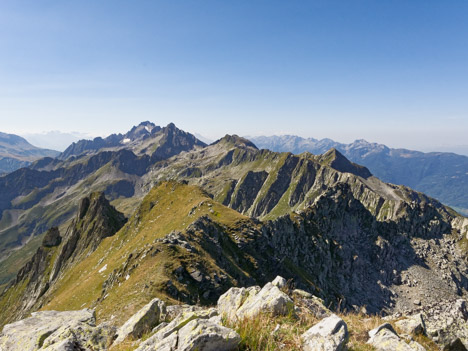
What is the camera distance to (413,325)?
569 inches

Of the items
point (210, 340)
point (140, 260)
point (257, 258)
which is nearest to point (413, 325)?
point (210, 340)

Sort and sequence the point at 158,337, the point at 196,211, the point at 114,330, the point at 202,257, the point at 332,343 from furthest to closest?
the point at 196,211
the point at 202,257
the point at 114,330
the point at 158,337
the point at 332,343

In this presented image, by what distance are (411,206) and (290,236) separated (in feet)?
422

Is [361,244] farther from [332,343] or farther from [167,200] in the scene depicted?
[332,343]

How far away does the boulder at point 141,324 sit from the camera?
13500 mm

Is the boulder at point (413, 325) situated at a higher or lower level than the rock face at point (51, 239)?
higher

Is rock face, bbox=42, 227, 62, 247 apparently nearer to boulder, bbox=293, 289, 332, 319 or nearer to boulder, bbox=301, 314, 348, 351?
boulder, bbox=293, 289, 332, 319

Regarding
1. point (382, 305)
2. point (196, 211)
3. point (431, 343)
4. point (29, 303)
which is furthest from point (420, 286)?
point (29, 303)

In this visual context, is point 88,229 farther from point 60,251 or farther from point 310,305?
point 310,305

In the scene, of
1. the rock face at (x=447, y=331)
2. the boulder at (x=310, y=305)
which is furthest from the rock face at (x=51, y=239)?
the rock face at (x=447, y=331)

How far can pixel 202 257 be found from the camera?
4216 cm

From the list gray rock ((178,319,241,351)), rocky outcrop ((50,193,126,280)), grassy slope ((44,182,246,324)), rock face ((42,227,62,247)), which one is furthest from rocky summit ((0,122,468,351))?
rock face ((42,227,62,247))

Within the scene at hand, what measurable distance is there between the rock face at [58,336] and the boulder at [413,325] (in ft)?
52.1

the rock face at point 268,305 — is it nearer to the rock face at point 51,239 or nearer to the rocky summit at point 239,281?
the rocky summit at point 239,281
